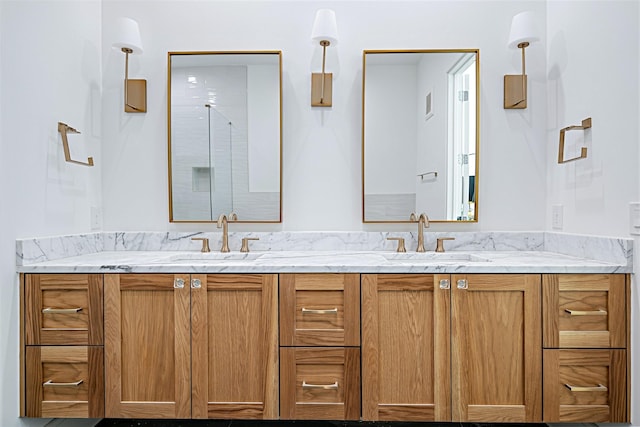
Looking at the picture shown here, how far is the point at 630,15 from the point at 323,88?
1.28m

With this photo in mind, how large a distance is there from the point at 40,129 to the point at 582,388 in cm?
240

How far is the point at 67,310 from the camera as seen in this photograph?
5.43 feet

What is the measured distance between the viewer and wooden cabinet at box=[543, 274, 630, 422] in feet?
5.27

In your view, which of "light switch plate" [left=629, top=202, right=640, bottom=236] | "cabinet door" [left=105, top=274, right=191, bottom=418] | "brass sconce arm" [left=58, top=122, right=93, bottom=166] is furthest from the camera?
"brass sconce arm" [left=58, top=122, right=93, bottom=166]

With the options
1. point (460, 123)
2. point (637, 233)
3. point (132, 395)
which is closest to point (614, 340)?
point (637, 233)

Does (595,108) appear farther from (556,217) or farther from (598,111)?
(556,217)

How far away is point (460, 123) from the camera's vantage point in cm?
215

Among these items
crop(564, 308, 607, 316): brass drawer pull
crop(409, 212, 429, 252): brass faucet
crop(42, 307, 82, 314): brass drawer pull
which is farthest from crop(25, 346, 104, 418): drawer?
crop(564, 308, 607, 316): brass drawer pull

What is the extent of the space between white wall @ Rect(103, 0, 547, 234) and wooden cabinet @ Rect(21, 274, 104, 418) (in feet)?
2.01

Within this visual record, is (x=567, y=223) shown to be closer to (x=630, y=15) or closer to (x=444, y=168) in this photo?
(x=444, y=168)

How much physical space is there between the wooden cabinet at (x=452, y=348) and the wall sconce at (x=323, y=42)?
1.01 m

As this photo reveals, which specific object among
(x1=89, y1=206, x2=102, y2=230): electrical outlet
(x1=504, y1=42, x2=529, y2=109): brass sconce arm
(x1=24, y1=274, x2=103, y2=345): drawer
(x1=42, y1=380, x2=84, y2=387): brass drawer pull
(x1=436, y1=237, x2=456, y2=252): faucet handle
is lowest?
(x1=42, y1=380, x2=84, y2=387): brass drawer pull

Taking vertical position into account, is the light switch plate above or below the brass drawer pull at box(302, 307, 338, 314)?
above

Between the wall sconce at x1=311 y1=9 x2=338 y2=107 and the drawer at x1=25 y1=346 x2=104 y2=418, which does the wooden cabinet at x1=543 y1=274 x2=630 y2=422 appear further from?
the drawer at x1=25 y1=346 x2=104 y2=418
